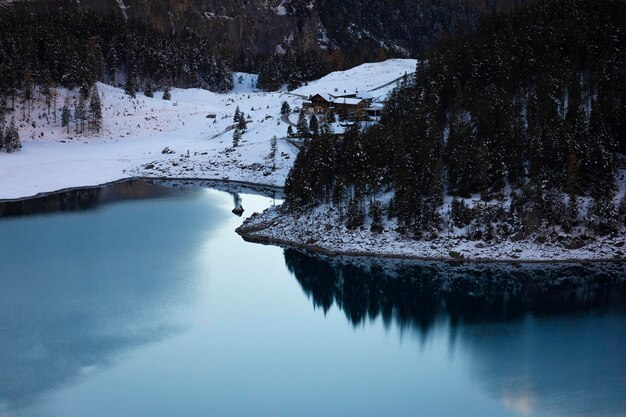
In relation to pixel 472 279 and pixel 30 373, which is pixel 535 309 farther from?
pixel 30 373

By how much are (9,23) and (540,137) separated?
94.8 meters

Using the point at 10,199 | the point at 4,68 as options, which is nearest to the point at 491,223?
the point at 10,199

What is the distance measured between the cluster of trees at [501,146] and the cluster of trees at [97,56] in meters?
56.2

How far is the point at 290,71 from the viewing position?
14062 centimetres

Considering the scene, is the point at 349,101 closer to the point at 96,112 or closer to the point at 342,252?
the point at 96,112

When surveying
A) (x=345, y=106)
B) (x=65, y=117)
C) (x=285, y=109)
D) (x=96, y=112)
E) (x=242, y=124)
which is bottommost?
(x=242, y=124)

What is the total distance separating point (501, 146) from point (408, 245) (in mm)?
13349

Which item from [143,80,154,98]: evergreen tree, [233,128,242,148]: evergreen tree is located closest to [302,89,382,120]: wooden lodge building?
[233,128,242,148]: evergreen tree

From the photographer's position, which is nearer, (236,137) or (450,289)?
(450,289)

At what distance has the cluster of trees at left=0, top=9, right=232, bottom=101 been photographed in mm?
101562

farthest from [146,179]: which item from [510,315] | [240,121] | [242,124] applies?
[510,315]

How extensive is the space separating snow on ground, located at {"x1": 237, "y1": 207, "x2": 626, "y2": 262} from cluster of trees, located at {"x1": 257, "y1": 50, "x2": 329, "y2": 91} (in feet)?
269

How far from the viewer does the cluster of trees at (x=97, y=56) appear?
10156 centimetres

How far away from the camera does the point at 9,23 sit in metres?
114
